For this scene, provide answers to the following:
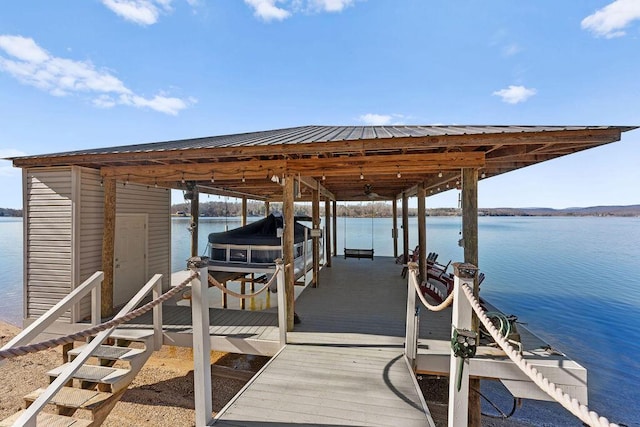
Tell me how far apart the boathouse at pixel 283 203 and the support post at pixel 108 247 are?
0.07 feet

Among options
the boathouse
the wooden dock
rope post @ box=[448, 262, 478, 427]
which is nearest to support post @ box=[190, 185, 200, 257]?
the boathouse

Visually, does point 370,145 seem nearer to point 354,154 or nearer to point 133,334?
point 354,154

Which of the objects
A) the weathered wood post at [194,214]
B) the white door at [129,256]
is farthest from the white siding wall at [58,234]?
the weathered wood post at [194,214]

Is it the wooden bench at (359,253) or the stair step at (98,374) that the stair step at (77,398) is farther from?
the wooden bench at (359,253)

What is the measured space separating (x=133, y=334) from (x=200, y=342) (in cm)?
312

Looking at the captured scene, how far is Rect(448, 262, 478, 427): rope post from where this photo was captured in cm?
203

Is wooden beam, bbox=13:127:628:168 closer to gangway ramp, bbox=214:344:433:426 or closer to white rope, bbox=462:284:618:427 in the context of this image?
white rope, bbox=462:284:618:427

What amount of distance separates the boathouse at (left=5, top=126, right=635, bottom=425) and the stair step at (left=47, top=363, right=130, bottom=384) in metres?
1.10

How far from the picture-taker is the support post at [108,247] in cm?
577

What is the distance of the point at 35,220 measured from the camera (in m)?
5.78

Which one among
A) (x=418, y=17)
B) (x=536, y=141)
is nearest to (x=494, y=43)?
(x=418, y=17)

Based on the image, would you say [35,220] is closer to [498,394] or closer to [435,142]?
[435,142]

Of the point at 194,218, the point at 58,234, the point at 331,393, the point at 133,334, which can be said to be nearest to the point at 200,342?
the point at 331,393

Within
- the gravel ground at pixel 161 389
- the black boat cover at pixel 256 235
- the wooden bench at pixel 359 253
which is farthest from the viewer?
the wooden bench at pixel 359 253
